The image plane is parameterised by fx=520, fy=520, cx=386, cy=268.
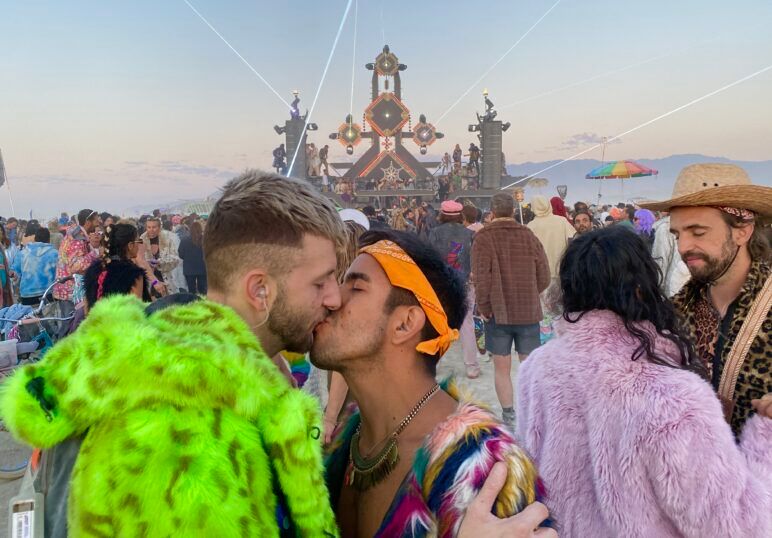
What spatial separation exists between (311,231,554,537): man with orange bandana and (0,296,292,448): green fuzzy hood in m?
0.52

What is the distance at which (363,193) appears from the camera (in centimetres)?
3441

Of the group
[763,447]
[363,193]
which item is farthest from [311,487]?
[363,193]

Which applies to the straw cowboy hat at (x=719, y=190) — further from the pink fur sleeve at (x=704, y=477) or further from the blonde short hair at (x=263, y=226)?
the blonde short hair at (x=263, y=226)

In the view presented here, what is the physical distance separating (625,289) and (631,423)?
0.52 m

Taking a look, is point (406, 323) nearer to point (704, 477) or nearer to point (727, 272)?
point (704, 477)

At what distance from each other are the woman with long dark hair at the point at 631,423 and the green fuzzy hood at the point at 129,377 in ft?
4.14

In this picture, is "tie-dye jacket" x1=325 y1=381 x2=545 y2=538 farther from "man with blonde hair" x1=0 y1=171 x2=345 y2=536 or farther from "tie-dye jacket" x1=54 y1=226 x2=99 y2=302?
"tie-dye jacket" x1=54 y1=226 x2=99 y2=302

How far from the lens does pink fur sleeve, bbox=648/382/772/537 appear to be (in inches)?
66.4

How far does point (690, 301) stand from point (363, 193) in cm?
3235

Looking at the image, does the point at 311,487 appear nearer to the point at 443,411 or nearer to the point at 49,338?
the point at 443,411

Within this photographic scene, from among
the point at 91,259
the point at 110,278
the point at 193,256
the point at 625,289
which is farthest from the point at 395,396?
the point at 193,256

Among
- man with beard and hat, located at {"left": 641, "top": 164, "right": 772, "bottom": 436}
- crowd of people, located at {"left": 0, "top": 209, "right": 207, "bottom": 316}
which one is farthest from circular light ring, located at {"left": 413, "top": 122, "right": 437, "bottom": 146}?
man with beard and hat, located at {"left": 641, "top": 164, "right": 772, "bottom": 436}

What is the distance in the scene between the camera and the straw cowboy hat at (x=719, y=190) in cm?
235

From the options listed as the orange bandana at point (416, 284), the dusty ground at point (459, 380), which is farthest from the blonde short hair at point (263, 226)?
the dusty ground at point (459, 380)
